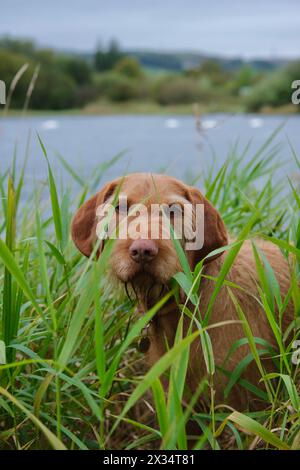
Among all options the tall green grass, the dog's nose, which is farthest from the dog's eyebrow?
the dog's nose

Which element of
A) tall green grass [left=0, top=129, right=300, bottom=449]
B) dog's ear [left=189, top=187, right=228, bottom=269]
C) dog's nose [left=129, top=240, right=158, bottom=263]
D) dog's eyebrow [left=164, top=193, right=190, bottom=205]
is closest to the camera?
tall green grass [left=0, top=129, right=300, bottom=449]

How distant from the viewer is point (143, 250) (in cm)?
281

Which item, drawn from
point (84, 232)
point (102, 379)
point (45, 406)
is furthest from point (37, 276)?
point (102, 379)

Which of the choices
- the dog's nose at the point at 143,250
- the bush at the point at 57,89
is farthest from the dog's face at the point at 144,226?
the bush at the point at 57,89

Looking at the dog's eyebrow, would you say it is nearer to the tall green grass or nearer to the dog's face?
the dog's face

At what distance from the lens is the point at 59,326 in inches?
127

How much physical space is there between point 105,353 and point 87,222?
611mm

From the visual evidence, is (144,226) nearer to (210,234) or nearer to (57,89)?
(210,234)

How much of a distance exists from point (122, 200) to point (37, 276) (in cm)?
121

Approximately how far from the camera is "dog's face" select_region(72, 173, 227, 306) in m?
2.88

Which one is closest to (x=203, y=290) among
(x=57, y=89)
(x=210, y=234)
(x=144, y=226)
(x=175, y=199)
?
(x=210, y=234)

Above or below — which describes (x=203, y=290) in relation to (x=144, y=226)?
below

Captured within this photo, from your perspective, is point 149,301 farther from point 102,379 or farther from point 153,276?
point 102,379

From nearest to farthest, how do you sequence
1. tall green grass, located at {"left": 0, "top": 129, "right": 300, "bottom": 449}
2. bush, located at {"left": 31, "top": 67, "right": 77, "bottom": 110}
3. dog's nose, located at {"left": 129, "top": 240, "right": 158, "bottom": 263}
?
tall green grass, located at {"left": 0, "top": 129, "right": 300, "bottom": 449} → dog's nose, located at {"left": 129, "top": 240, "right": 158, "bottom": 263} → bush, located at {"left": 31, "top": 67, "right": 77, "bottom": 110}
